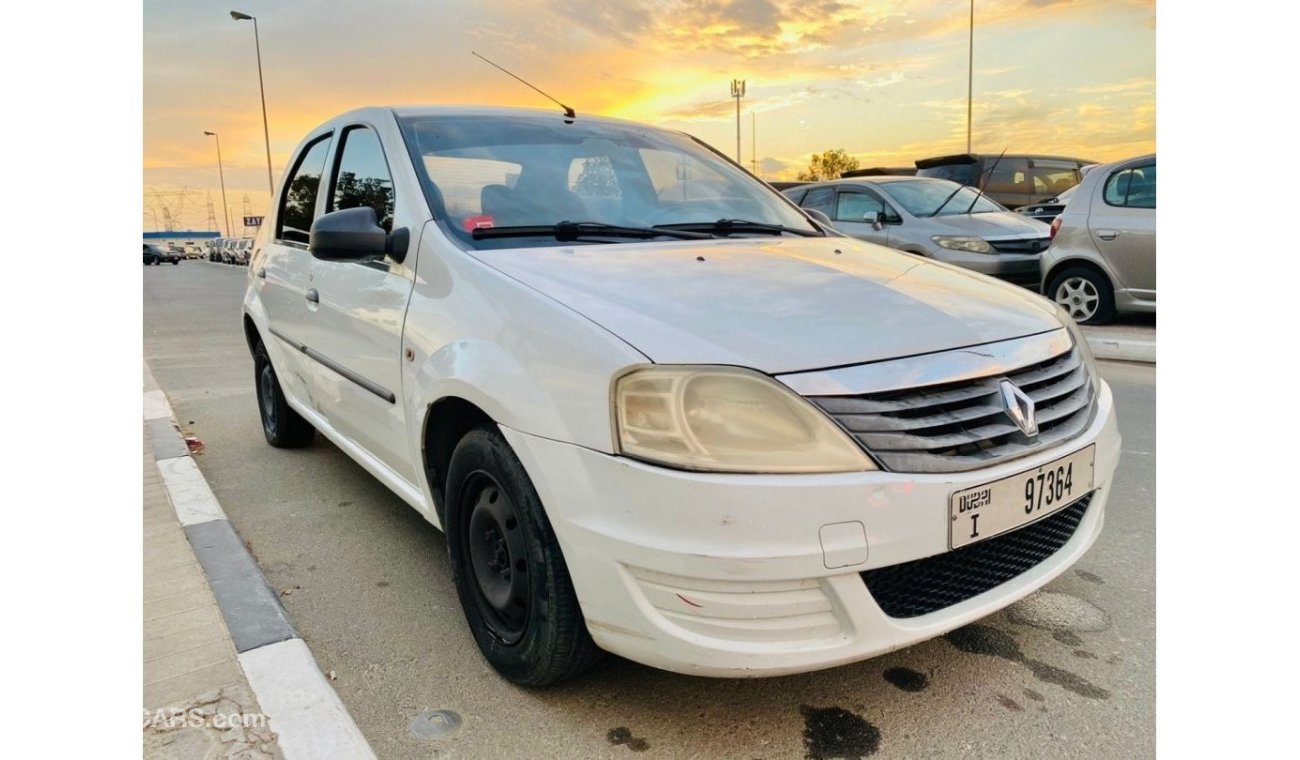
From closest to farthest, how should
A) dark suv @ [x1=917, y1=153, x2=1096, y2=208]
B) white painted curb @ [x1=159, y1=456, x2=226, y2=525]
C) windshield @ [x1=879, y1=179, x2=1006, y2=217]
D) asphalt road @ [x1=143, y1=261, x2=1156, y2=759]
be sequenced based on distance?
1. asphalt road @ [x1=143, y1=261, x2=1156, y2=759]
2. white painted curb @ [x1=159, y1=456, x2=226, y2=525]
3. windshield @ [x1=879, y1=179, x2=1006, y2=217]
4. dark suv @ [x1=917, y1=153, x2=1096, y2=208]

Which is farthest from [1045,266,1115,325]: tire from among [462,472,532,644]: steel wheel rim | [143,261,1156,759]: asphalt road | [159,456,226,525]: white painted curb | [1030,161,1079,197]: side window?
[1030,161,1079,197]: side window

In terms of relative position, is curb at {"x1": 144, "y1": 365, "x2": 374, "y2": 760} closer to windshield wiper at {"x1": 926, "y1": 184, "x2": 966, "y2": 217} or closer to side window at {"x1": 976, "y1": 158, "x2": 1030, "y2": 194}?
windshield wiper at {"x1": 926, "y1": 184, "x2": 966, "y2": 217}

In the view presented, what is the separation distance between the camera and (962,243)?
8203 millimetres

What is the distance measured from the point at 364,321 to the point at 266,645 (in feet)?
3.56

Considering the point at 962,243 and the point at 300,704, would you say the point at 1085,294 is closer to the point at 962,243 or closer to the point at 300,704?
the point at 962,243

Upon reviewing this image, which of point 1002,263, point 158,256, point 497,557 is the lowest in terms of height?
point 497,557

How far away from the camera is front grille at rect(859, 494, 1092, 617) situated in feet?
6.07

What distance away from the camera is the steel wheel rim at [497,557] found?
212 cm

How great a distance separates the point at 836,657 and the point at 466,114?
7.65 feet

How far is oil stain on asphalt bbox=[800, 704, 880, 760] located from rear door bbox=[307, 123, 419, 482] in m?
1.42

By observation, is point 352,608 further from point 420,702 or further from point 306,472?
point 306,472

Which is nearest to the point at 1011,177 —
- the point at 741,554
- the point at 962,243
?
the point at 962,243

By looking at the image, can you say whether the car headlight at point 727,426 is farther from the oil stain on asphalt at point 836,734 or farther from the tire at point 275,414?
the tire at point 275,414

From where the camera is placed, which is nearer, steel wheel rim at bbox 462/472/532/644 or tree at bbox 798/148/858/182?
steel wheel rim at bbox 462/472/532/644
